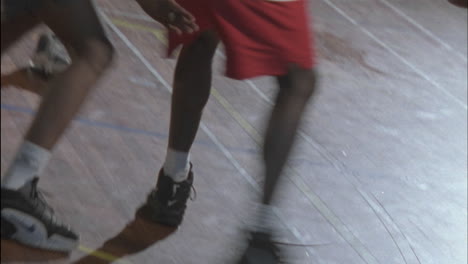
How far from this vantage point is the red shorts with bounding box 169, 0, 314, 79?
6.53ft

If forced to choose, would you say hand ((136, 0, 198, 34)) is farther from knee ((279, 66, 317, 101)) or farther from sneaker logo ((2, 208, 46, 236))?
sneaker logo ((2, 208, 46, 236))

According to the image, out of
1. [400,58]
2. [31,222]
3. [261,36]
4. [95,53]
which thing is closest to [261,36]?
[261,36]

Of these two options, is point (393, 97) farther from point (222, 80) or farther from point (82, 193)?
point (82, 193)

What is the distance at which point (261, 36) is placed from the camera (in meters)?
2.00

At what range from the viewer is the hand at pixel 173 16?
204 cm

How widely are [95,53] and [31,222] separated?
0.41m

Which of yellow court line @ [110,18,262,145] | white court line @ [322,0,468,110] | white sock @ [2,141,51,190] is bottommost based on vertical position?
white court line @ [322,0,468,110]

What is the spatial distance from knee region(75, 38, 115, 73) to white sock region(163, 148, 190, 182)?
51cm

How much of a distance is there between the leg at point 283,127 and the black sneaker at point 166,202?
0.39 m

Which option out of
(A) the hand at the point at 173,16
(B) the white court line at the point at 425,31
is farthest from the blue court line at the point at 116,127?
(B) the white court line at the point at 425,31

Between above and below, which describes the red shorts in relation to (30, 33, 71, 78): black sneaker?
above

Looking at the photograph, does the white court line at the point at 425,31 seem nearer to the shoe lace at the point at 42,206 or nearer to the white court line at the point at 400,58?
the white court line at the point at 400,58

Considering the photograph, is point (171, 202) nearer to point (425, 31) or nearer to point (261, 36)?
point (261, 36)

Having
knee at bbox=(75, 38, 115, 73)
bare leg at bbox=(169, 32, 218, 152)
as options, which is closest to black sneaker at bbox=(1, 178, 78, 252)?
knee at bbox=(75, 38, 115, 73)
